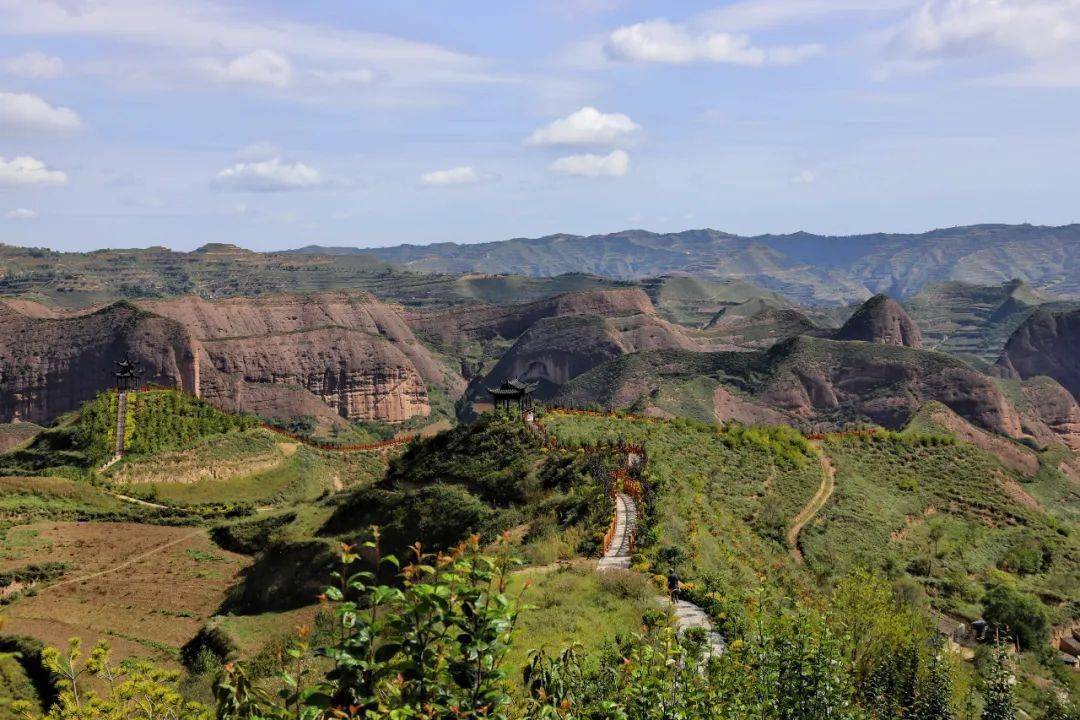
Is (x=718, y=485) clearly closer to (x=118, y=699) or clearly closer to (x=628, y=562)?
(x=628, y=562)

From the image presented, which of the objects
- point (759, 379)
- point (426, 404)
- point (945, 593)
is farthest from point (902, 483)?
point (426, 404)

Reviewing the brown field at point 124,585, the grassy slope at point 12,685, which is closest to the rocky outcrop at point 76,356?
the brown field at point 124,585

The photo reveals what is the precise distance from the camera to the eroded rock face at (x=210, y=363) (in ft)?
370

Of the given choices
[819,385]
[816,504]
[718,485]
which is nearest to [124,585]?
[718,485]

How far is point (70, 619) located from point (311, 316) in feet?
455

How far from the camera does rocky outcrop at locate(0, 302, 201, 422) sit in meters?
112

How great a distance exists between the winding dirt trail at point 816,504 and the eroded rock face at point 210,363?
8009cm

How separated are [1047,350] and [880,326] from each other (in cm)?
4682

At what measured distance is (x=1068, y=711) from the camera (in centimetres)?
2428

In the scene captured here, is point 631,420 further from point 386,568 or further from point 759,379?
point 759,379

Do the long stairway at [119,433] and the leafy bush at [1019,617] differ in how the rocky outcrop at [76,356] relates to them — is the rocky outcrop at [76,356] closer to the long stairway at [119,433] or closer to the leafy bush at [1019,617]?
the long stairway at [119,433]

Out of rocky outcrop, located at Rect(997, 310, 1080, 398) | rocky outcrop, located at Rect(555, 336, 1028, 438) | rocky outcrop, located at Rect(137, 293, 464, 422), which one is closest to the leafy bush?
rocky outcrop, located at Rect(555, 336, 1028, 438)

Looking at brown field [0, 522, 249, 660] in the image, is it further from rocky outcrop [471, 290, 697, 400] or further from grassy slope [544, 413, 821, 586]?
rocky outcrop [471, 290, 697, 400]

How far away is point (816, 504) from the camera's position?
4716 centimetres
